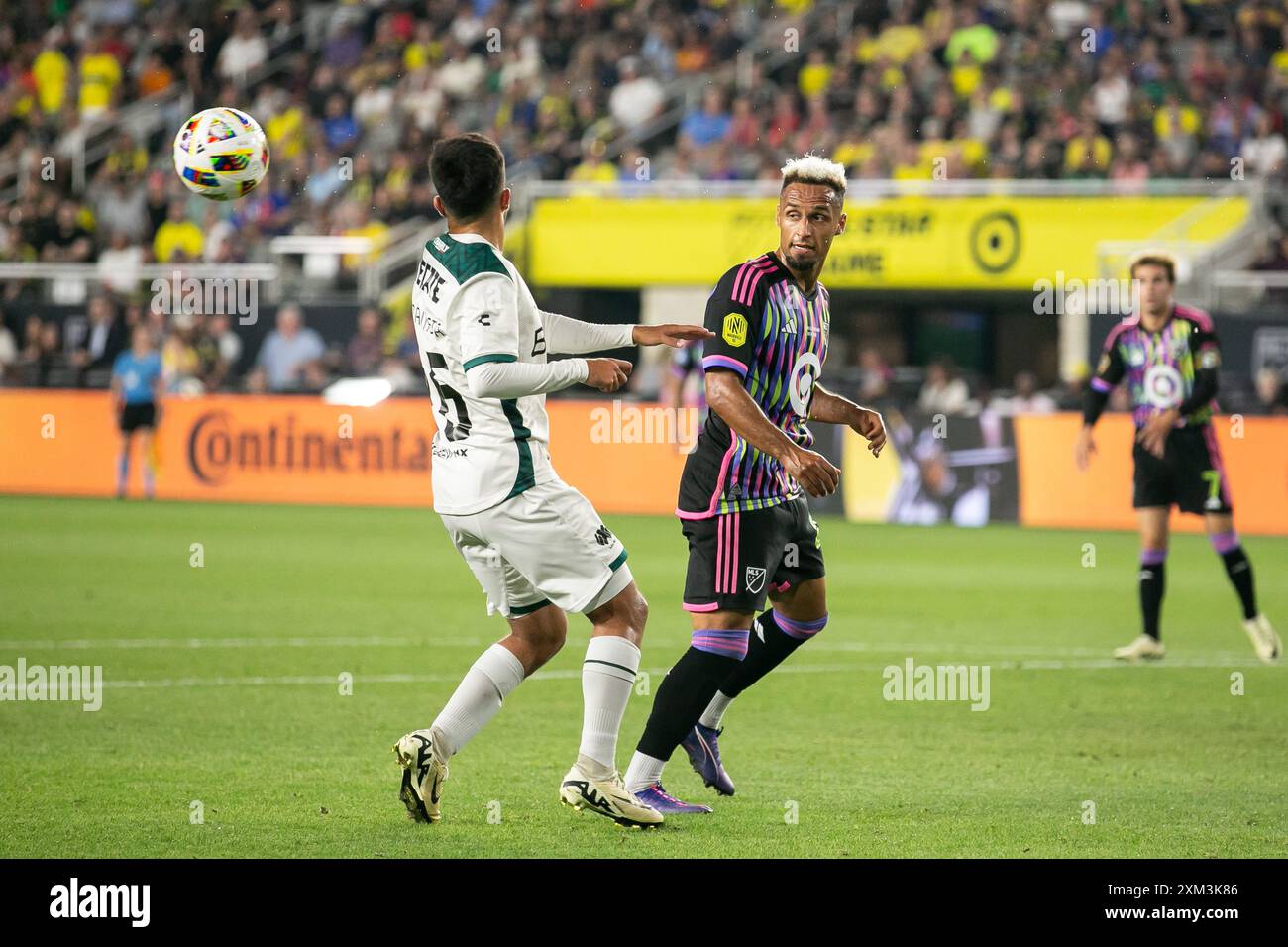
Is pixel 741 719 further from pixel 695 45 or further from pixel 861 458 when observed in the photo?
pixel 695 45

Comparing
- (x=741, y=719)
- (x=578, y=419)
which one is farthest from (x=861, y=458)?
(x=741, y=719)

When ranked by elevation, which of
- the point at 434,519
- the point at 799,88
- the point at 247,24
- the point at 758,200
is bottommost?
the point at 434,519

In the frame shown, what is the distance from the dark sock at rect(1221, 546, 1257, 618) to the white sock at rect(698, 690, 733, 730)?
16.4 ft

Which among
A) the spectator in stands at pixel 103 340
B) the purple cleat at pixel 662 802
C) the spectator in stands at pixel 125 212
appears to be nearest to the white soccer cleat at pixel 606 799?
the purple cleat at pixel 662 802

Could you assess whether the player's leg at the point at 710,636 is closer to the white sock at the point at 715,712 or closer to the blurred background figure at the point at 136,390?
the white sock at the point at 715,712

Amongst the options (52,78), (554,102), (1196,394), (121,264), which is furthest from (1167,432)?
(52,78)

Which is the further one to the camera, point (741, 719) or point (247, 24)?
point (247, 24)

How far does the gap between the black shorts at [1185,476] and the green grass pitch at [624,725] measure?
2.97 ft

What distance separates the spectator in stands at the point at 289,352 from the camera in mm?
24297
